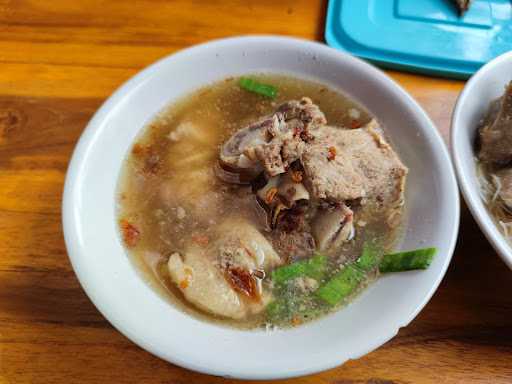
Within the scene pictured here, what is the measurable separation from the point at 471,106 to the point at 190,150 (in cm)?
103

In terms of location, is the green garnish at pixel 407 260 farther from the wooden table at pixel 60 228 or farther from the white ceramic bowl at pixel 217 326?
the wooden table at pixel 60 228

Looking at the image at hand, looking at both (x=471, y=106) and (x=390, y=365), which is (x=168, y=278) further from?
(x=471, y=106)

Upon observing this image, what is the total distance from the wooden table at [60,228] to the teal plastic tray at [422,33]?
8 cm

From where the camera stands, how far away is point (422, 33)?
2062 millimetres

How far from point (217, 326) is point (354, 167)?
659 millimetres

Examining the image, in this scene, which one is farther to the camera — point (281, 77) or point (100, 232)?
point (281, 77)

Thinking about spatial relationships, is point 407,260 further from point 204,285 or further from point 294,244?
point 204,285

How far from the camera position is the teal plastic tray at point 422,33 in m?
1.96

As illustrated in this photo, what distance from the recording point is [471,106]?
1.53 metres

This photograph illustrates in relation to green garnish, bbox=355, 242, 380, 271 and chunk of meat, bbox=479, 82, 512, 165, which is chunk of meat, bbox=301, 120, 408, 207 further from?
chunk of meat, bbox=479, 82, 512, 165

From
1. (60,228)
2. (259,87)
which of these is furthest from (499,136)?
(60,228)

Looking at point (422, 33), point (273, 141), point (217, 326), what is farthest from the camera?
point (422, 33)

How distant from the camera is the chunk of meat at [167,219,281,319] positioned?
4.28 ft

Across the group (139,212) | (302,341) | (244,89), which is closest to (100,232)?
(139,212)
